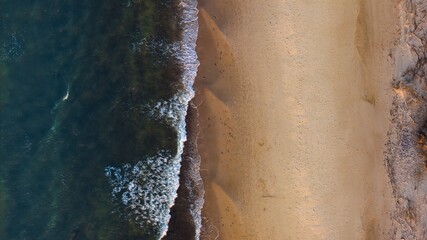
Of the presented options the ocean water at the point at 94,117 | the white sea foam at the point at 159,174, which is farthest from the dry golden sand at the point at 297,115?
the ocean water at the point at 94,117

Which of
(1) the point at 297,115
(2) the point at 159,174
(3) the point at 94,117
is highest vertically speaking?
(3) the point at 94,117

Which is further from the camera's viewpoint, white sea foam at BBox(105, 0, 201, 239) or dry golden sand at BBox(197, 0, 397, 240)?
dry golden sand at BBox(197, 0, 397, 240)

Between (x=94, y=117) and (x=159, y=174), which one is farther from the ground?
(x=94, y=117)

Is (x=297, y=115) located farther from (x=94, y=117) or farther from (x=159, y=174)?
(x=94, y=117)

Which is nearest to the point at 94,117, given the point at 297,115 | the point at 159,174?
the point at 159,174

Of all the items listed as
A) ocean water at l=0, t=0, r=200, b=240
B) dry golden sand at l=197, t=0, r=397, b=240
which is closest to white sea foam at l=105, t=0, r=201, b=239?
ocean water at l=0, t=0, r=200, b=240

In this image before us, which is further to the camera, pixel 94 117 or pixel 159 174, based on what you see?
pixel 94 117

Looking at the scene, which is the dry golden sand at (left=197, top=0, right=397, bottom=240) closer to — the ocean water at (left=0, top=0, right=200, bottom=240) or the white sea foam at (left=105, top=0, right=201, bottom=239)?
the white sea foam at (left=105, top=0, right=201, bottom=239)
